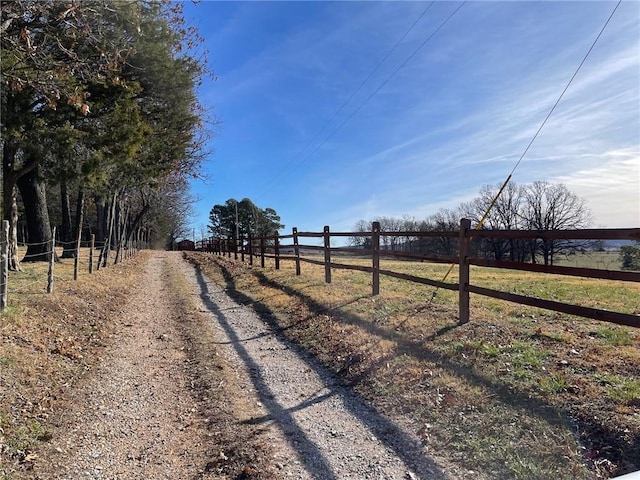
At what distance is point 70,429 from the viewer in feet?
11.7

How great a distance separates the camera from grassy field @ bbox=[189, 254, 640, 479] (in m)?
2.94

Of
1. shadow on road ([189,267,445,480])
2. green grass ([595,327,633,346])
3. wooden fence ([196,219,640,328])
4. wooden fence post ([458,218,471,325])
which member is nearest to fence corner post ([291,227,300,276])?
wooden fence ([196,219,640,328])

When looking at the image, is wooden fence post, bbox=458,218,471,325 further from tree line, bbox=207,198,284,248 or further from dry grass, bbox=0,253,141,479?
tree line, bbox=207,198,284,248

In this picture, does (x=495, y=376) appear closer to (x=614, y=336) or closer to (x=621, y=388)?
(x=621, y=388)

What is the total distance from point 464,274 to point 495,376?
6.31ft

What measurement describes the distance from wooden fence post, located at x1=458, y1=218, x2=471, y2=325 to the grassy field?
0.66 feet

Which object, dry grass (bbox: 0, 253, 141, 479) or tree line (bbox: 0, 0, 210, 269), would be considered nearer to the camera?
dry grass (bbox: 0, 253, 141, 479)

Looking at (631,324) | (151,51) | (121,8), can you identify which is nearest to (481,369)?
(631,324)

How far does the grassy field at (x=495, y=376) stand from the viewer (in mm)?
2938

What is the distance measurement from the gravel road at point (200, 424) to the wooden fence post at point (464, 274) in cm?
224

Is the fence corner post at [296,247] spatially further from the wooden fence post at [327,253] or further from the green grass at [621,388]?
the green grass at [621,388]

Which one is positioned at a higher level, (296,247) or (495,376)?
(296,247)

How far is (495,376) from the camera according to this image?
4129mm

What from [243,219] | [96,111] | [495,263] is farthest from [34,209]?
[243,219]
